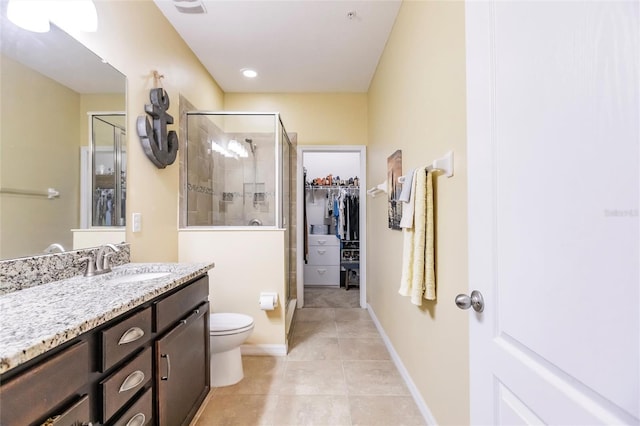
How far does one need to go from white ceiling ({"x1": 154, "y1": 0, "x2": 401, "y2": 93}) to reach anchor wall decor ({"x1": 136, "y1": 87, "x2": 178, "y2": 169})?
0.72 metres

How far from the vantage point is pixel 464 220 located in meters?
1.19

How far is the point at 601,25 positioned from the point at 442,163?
86cm

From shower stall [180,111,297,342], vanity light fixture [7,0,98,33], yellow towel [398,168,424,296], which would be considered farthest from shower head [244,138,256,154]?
yellow towel [398,168,424,296]

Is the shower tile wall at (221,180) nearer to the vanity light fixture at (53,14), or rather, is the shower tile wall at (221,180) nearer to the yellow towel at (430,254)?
the vanity light fixture at (53,14)

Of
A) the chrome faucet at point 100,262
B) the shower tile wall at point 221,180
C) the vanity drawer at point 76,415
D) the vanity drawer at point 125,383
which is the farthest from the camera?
the shower tile wall at point 221,180

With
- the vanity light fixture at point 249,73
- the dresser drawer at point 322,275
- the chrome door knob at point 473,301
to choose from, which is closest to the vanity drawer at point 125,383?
the chrome door knob at point 473,301

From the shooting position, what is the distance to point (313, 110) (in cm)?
357

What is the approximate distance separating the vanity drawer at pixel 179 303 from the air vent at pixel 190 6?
1.93 m

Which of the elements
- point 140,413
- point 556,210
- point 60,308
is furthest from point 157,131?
point 556,210

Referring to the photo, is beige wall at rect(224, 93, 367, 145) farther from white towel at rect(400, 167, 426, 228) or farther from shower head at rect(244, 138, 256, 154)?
white towel at rect(400, 167, 426, 228)

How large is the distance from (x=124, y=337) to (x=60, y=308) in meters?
0.21

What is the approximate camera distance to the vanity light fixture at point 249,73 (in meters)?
3.03

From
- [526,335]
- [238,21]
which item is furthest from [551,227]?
[238,21]

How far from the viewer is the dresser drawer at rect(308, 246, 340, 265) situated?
4906 mm
